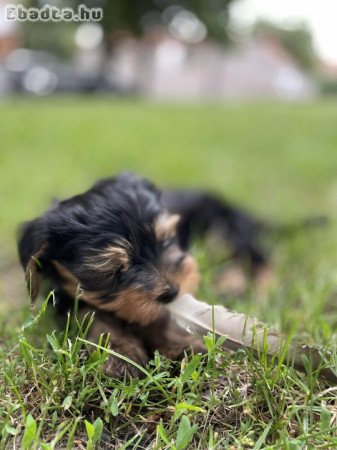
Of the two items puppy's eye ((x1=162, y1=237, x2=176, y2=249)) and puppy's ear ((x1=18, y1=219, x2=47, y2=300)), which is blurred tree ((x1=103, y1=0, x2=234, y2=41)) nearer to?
puppy's eye ((x1=162, y1=237, x2=176, y2=249))

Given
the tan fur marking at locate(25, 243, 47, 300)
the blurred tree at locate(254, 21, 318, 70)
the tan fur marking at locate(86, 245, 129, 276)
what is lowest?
the tan fur marking at locate(25, 243, 47, 300)

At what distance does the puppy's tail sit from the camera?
4.61 metres

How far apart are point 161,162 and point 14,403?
570 centimetres

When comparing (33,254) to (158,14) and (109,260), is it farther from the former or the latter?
(158,14)

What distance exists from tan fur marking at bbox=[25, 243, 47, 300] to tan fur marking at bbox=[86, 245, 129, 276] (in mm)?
234

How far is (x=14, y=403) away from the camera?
1.83 metres

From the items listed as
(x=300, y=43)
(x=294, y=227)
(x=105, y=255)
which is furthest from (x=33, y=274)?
(x=300, y=43)

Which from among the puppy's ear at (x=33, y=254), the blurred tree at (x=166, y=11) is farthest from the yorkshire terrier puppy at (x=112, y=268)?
the blurred tree at (x=166, y=11)

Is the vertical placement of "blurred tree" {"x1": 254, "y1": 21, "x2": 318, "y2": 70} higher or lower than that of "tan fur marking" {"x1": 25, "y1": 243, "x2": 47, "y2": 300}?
higher

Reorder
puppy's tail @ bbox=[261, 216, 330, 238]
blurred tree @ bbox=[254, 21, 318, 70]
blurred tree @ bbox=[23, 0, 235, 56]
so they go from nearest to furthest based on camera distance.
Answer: puppy's tail @ bbox=[261, 216, 330, 238] < blurred tree @ bbox=[23, 0, 235, 56] < blurred tree @ bbox=[254, 21, 318, 70]

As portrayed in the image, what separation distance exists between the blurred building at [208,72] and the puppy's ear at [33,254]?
40.4 metres

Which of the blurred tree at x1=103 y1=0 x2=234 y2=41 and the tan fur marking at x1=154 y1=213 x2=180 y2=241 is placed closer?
the tan fur marking at x1=154 y1=213 x2=180 y2=241

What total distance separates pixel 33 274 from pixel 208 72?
161ft

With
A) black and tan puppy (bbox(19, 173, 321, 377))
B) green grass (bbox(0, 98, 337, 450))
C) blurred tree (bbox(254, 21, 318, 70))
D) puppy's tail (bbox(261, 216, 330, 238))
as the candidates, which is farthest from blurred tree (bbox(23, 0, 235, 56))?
blurred tree (bbox(254, 21, 318, 70))
